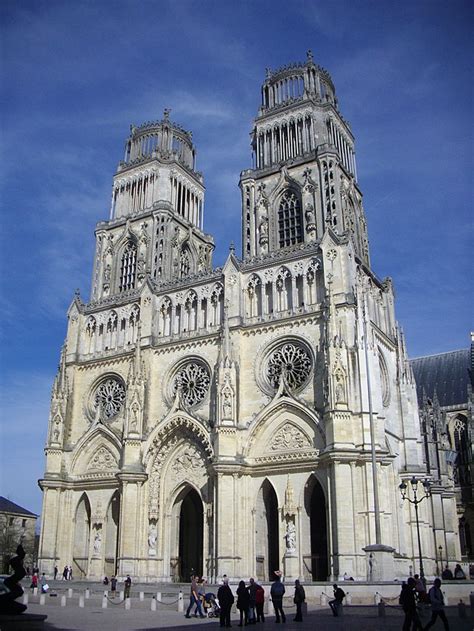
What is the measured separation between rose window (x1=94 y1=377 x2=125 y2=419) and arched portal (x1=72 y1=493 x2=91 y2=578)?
5968 millimetres

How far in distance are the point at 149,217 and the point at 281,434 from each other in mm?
23292

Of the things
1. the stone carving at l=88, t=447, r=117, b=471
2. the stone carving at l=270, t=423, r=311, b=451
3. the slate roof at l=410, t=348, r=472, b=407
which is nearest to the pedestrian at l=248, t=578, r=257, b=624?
the stone carving at l=270, t=423, r=311, b=451

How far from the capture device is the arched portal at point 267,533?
36312 millimetres

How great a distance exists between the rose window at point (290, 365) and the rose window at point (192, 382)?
15.4 ft

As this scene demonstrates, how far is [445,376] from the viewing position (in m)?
64.3

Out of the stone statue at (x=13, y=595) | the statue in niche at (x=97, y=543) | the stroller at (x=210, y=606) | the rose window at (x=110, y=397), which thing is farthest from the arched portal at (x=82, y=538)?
the stone statue at (x=13, y=595)

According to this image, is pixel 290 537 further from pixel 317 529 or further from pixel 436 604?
pixel 436 604

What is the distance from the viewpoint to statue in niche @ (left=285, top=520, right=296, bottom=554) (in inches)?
1348

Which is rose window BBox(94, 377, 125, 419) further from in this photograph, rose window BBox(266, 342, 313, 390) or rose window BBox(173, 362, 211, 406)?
rose window BBox(266, 342, 313, 390)

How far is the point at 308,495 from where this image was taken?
3584cm

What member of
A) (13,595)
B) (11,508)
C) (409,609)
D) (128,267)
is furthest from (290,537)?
(11,508)

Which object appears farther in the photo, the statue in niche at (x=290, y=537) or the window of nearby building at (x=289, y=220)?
the window of nearby building at (x=289, y=220)

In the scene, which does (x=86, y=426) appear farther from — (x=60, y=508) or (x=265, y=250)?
(x=265, y=250)

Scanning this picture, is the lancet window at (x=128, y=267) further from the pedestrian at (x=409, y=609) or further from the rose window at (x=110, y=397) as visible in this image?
the pedestrian at (x=409, y=609)
